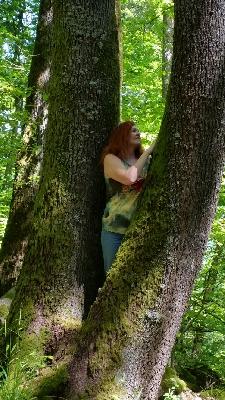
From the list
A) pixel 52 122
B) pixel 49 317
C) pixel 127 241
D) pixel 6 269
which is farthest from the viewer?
pixel 6 269

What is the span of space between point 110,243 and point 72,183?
54 centimetres

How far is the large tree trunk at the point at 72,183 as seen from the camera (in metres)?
3.67

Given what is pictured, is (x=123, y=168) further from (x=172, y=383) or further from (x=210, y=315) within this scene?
(x=210, y=315)

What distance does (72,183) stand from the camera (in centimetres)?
376

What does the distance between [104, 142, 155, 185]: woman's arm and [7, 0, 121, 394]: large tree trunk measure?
0.21 meters

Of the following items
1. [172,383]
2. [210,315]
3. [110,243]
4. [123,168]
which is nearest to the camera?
[123,168]

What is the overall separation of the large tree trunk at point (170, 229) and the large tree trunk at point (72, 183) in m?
0.49

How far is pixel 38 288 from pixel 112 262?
23.3 inches

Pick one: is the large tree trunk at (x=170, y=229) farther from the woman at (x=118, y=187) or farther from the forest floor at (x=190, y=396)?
the forest floor at (x=190, y=396)

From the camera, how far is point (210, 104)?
3.10 m

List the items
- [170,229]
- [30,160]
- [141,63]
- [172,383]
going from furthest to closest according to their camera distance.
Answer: [141,63] < [30,160] < [172,383] < [170,229]

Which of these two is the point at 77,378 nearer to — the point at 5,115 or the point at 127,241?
the point at 127,241

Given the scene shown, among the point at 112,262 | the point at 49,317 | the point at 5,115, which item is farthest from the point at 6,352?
the point at 5,115

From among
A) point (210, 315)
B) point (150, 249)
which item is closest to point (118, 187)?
point (150, 249)
